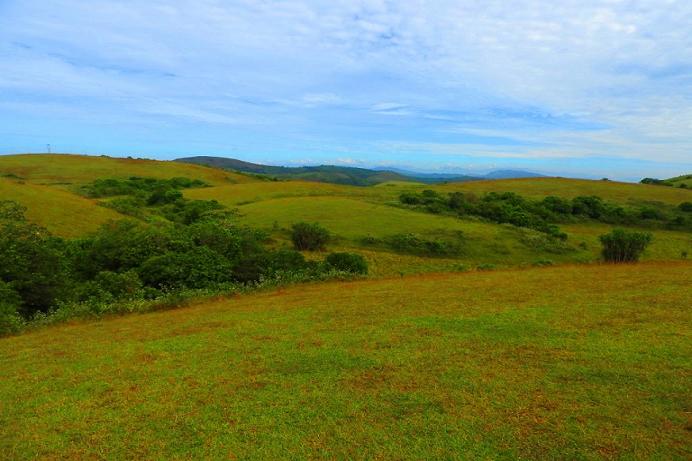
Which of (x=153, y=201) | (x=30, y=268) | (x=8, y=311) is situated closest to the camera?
(x=8, y=311)

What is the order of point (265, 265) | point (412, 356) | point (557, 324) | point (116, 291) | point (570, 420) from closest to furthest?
1. point (570, 420)
2. point (412, 356)
3. point (557, 324)
4. point (116, 291)
5. point (265, 265)

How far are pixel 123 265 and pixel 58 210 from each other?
21.6m

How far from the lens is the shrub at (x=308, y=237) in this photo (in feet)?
140

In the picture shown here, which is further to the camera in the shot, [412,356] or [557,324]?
[557,324]

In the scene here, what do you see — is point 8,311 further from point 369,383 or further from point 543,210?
point 543,210

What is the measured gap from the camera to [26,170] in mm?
92938

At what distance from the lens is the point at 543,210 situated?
205 ft

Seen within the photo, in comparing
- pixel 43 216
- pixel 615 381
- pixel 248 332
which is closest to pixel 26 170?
pixel 43 216

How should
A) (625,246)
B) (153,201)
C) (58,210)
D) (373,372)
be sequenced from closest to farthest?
(373,372) → (625,246) → (58,210) → (153,201)

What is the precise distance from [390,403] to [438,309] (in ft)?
20.3

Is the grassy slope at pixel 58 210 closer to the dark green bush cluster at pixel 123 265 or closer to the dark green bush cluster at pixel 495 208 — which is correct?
the dark green bush cluster at pixel 123 265

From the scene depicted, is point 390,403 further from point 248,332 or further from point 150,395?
point 248,332

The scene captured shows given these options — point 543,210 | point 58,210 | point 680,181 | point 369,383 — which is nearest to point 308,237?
point 58,210

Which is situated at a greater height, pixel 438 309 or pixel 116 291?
pixel 438 309
